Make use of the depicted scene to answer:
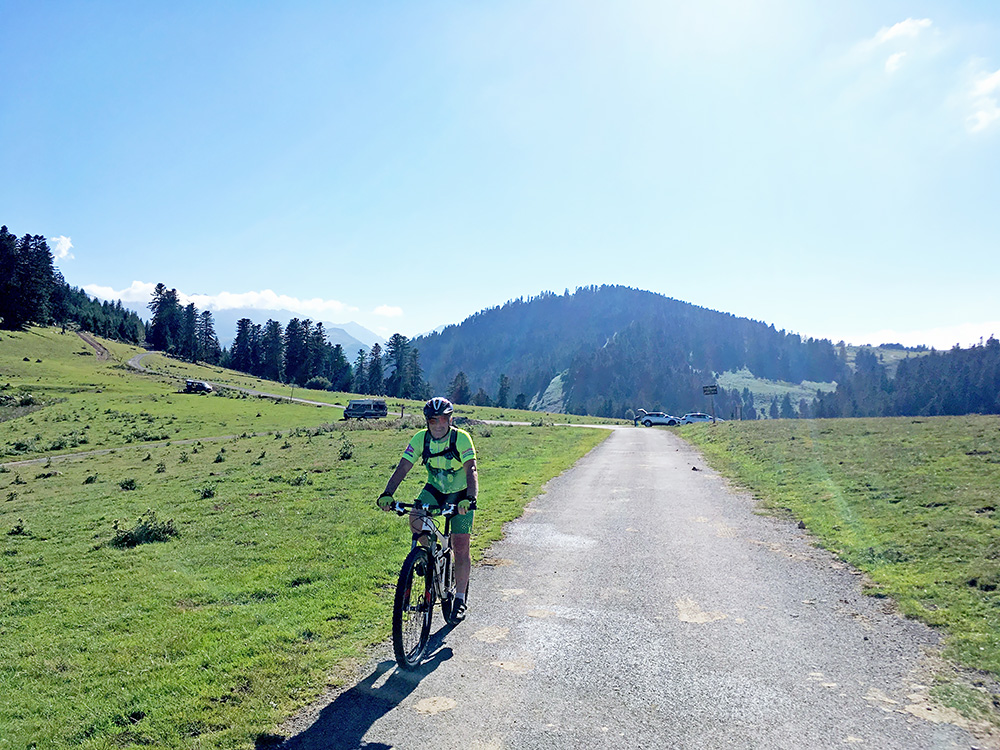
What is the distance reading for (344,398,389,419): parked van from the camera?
6147 centimetres

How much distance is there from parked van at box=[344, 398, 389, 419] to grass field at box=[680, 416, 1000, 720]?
1642 inches

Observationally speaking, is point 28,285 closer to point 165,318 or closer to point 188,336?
point 188,336

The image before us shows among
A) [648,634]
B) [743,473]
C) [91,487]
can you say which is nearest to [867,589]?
[648,634]

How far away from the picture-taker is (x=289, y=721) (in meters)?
4.84

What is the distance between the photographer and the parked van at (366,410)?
202 feet

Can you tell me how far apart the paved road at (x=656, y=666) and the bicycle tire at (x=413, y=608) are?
0.26 metres

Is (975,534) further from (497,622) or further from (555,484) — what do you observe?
(555,484)

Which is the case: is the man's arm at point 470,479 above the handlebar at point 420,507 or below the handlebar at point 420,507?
above

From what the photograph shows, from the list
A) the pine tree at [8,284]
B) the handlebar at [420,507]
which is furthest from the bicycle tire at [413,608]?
the pine tree at [8,284]

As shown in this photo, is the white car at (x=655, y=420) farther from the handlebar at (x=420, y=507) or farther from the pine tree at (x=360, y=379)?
the pine tree at (x=360, y=379)

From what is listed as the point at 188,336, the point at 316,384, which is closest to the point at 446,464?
the point at 316,384

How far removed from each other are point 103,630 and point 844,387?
22721 cm

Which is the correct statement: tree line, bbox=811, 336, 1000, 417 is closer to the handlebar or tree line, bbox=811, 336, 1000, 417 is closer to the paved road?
the paved road

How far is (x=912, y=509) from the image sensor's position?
12.9 metres
